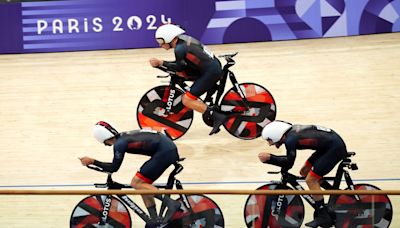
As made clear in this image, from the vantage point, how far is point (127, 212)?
5965 millimetres

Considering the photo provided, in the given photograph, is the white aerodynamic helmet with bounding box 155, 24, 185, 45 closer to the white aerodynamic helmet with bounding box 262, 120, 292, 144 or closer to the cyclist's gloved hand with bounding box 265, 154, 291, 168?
the white aerodynamic helmet with bounding box 262, 120, 292, 144

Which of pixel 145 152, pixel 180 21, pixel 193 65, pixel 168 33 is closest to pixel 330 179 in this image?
pixel 145 152

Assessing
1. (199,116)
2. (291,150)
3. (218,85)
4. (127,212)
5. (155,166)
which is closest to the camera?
(127,212)

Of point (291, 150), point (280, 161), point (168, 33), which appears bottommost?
point (280, 161)

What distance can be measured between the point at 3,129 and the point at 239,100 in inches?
102

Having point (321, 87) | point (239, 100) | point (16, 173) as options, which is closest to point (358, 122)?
point (321, 87)

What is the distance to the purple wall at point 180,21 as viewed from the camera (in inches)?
356

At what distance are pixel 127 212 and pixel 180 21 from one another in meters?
3.75

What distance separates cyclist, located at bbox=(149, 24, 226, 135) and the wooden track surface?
0.57 metres

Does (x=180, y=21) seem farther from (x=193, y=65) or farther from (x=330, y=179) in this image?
(x=330, y=179)

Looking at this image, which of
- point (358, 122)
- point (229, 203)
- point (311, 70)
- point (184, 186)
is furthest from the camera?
point (311, 70)

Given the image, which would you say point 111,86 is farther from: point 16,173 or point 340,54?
point 340,54

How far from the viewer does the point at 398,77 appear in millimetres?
8430

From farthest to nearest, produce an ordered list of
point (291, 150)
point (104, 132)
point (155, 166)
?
point (104, 132), point (155, 166), point (291, 150)
